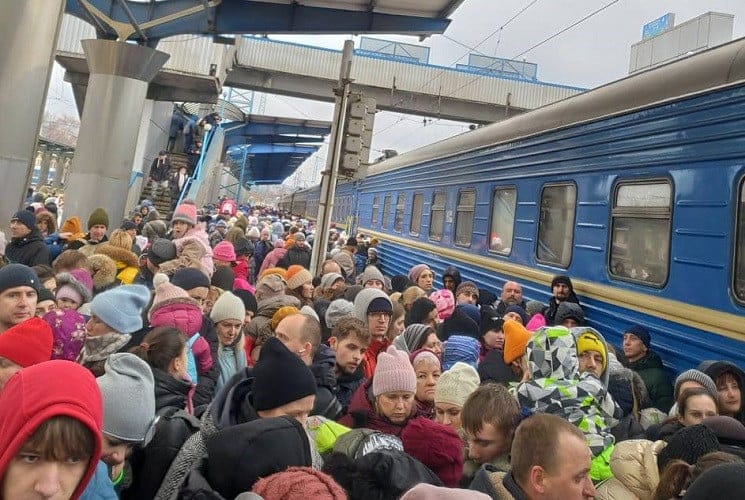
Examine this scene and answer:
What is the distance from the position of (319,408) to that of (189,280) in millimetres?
1877

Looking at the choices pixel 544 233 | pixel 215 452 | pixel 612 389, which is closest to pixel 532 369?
pixel 612 389

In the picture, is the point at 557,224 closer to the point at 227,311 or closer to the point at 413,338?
the point at 413,338

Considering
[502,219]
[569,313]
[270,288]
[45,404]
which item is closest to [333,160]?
[270,288]

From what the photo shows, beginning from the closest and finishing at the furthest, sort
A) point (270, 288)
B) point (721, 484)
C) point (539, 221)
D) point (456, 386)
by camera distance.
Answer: point (721, 484) < point (456, 386) < point (270, 288) < point (539, 221)

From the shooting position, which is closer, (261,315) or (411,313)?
(261,315)

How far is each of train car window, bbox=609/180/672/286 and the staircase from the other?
12.2 metres

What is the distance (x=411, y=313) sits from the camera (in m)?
5.31

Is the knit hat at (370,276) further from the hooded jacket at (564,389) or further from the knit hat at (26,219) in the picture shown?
the hooded jacket at (564,389)

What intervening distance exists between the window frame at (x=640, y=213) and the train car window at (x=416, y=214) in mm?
5895

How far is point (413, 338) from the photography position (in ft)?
13.8

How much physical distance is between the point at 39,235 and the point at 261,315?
9.55ft

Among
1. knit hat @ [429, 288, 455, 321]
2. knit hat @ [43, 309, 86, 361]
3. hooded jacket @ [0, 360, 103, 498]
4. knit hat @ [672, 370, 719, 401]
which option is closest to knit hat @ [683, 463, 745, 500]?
hooded jacket @ [0, 360, 103, 498]

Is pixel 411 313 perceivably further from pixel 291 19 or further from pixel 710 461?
pixel 291 19

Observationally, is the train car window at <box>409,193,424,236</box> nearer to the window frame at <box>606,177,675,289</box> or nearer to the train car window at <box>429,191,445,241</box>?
the train car window at <box>429,191,445,241</box>
